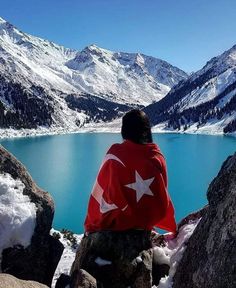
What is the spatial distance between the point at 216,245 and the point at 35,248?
5701mm

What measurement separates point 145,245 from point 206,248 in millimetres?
2089

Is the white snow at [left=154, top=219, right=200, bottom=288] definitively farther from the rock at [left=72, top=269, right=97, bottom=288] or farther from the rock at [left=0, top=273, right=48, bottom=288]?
the rock at [left=0, top=273, right=48, bottom=288]

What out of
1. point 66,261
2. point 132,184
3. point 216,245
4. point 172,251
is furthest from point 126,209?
point 66,261

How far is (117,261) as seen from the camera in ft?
28.7

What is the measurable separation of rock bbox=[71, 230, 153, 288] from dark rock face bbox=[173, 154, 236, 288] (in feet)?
2.80

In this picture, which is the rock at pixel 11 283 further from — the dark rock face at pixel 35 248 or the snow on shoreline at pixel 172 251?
the dark rock face at pixel 35 248

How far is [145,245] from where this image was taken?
9.16 metres

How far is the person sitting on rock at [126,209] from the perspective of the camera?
8.72m

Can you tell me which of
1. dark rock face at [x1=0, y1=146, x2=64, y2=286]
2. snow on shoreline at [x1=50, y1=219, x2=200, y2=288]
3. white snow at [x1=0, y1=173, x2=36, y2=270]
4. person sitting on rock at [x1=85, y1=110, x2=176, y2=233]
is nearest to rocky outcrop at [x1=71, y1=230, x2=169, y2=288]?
snow on shoreline at [x1=50, y1=219, x2=200, y2=288]

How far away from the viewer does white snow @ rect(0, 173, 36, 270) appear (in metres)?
10.9

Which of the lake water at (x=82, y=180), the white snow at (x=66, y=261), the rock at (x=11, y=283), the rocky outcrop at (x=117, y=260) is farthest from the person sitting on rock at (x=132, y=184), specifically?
the lake water at (x=82, y=180)

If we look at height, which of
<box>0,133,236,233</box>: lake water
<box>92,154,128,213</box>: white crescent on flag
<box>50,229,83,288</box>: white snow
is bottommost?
<box>0,133,236,233</box>: lake water

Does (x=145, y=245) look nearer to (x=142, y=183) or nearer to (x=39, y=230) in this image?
(x=142, y=183)

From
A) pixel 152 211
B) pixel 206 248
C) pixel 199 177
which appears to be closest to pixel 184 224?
pixel 152 211
